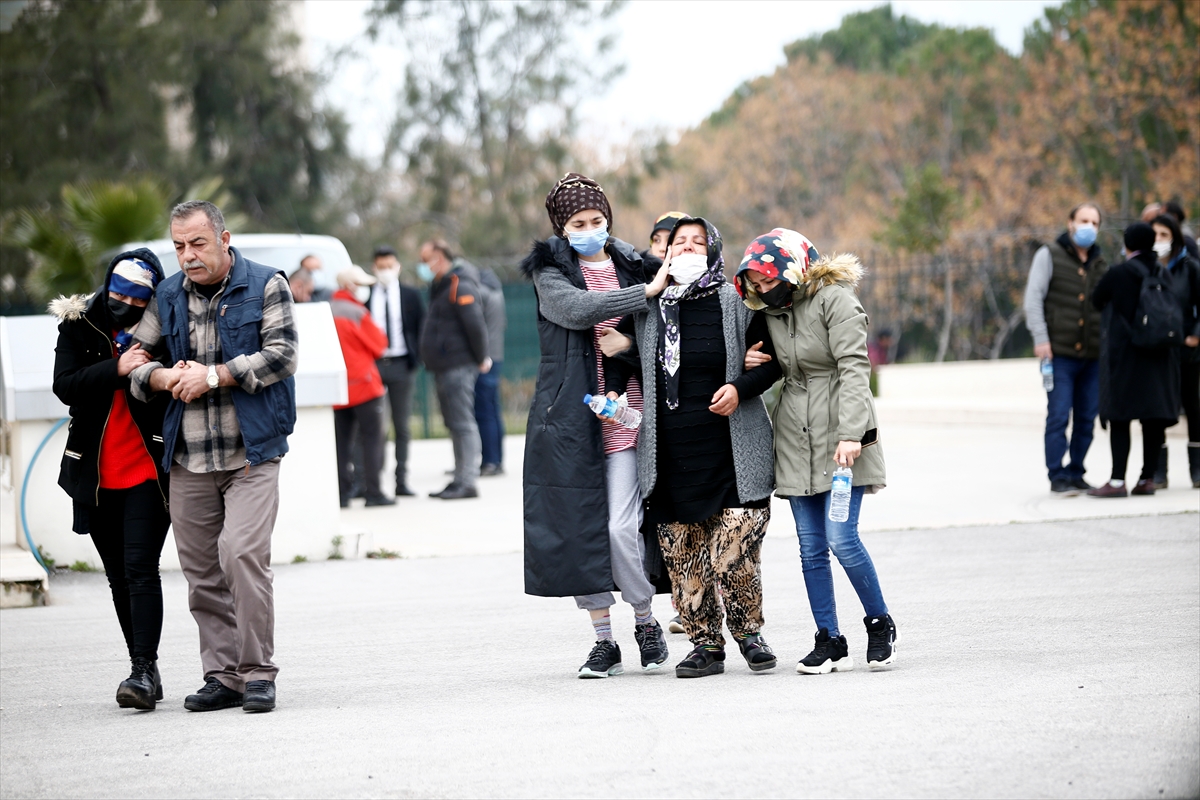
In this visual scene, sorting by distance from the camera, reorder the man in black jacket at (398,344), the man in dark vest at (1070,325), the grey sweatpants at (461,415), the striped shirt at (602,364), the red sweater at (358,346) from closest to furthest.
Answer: the striped shirt at (602,364)
the man in dark vest at (1070,325)
the red sweater at (358,346)
the grey sweatpants at (461,415)
the man in black jacket at (398,344)

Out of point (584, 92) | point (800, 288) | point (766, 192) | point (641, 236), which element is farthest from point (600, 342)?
point (641, 236)

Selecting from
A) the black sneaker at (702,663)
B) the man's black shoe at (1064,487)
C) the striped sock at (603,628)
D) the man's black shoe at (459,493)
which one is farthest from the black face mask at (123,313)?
the man's black shoe at (1064,487)

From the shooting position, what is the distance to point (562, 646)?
Result: 21.6ft

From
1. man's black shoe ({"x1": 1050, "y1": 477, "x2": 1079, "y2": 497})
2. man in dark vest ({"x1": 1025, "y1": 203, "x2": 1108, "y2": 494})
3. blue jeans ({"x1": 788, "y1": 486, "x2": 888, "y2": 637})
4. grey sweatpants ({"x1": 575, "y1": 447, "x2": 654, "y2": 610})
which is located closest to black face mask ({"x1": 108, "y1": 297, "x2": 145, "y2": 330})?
grey sweatpants ({"x1": 575, "y1": 447, "x2": 654, "y2": 610})

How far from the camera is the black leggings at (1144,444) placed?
1027 centimetres

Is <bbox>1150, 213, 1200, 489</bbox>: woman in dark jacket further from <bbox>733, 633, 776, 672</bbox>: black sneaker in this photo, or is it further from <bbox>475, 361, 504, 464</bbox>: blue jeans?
<bbox>475, 361, 504, 464</bbox>: blue jeans

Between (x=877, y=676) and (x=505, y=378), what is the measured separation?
50.5 ft

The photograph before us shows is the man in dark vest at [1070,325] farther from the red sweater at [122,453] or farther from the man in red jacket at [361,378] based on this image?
the red sweater at [122,453]

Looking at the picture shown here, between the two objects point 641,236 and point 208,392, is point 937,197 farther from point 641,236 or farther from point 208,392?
point 641,236

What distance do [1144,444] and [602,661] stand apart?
611 centimetres

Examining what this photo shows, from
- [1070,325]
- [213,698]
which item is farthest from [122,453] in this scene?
[1070,325]

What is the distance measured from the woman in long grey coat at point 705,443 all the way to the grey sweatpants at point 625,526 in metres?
0.06

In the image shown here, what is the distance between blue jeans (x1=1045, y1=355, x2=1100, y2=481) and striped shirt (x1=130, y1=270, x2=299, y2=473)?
265 inches

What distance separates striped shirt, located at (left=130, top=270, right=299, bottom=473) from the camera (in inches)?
214
